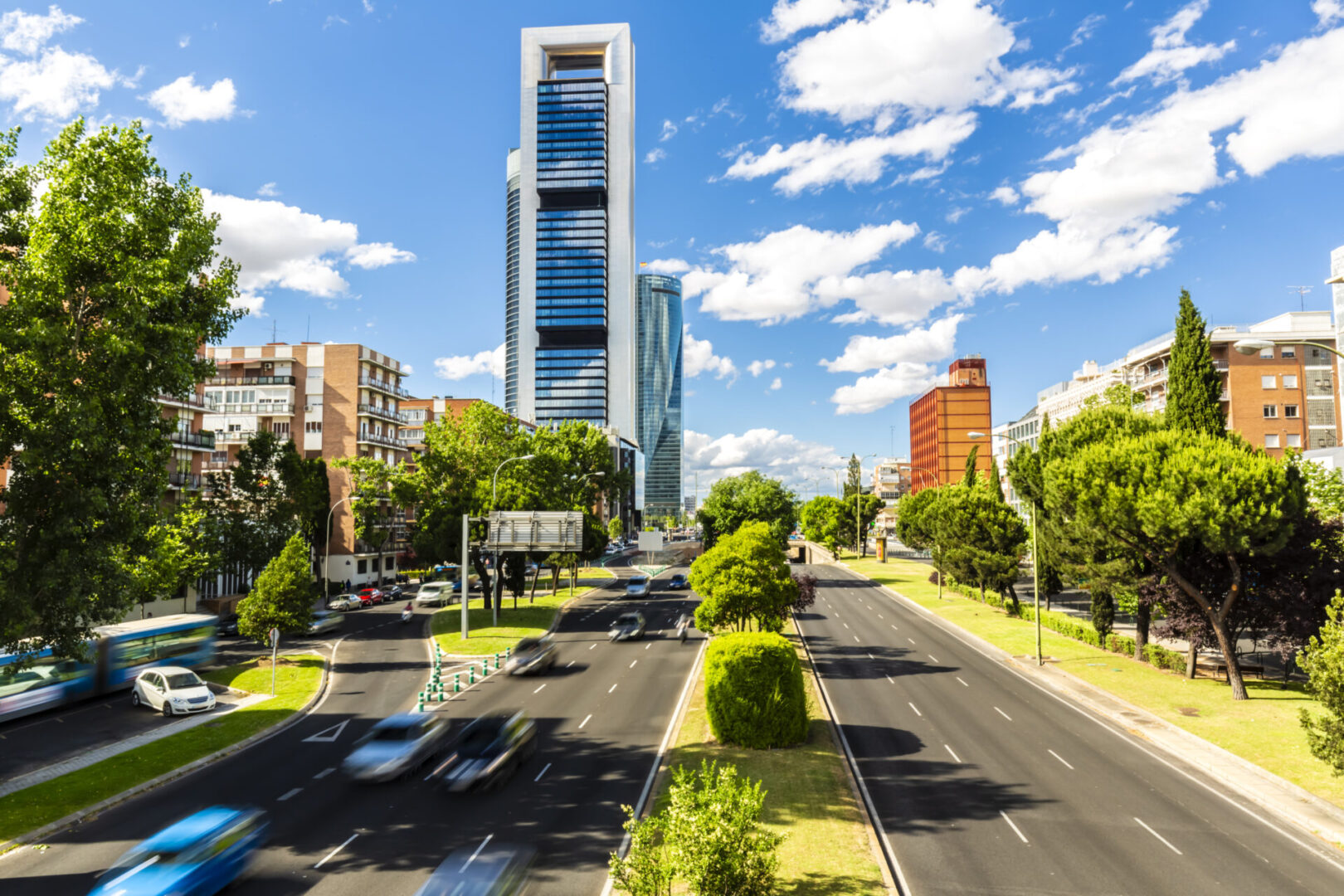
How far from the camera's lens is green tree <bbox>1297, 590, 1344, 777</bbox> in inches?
619

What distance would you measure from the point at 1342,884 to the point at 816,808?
1034 centimetres

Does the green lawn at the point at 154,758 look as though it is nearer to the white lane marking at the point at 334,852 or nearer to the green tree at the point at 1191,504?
the white lane marking at the point at 334,852

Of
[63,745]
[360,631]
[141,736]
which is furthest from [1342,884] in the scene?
[360,631]

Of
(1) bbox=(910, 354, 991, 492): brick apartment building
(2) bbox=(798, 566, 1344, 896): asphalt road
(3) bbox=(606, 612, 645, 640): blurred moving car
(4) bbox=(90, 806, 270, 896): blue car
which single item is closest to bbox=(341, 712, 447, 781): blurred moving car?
(4) bbox=(90, 806, 270, 896): blue car

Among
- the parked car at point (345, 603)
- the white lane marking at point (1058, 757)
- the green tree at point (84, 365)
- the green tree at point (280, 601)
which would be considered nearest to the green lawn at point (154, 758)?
the green tree at point (280, 601)

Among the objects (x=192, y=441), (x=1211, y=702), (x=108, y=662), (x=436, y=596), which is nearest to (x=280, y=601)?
(x=108, y=662)

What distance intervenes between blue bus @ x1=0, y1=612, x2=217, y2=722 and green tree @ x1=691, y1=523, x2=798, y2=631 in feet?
76.2

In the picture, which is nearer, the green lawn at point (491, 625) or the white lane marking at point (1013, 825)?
the white lane marking at point (1013, 825)

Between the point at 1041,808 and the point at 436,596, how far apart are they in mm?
56150

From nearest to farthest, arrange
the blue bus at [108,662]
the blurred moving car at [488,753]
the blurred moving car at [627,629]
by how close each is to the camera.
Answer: the blurred moving car at [488,753] → the blue bus at [108,662] → the blurred moving car at [627,629]

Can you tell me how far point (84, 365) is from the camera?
1884 centimetres

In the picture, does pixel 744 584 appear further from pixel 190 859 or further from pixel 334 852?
pixel 190 859

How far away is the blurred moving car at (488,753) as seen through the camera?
63.0ft

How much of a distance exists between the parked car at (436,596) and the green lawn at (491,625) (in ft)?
4.62
